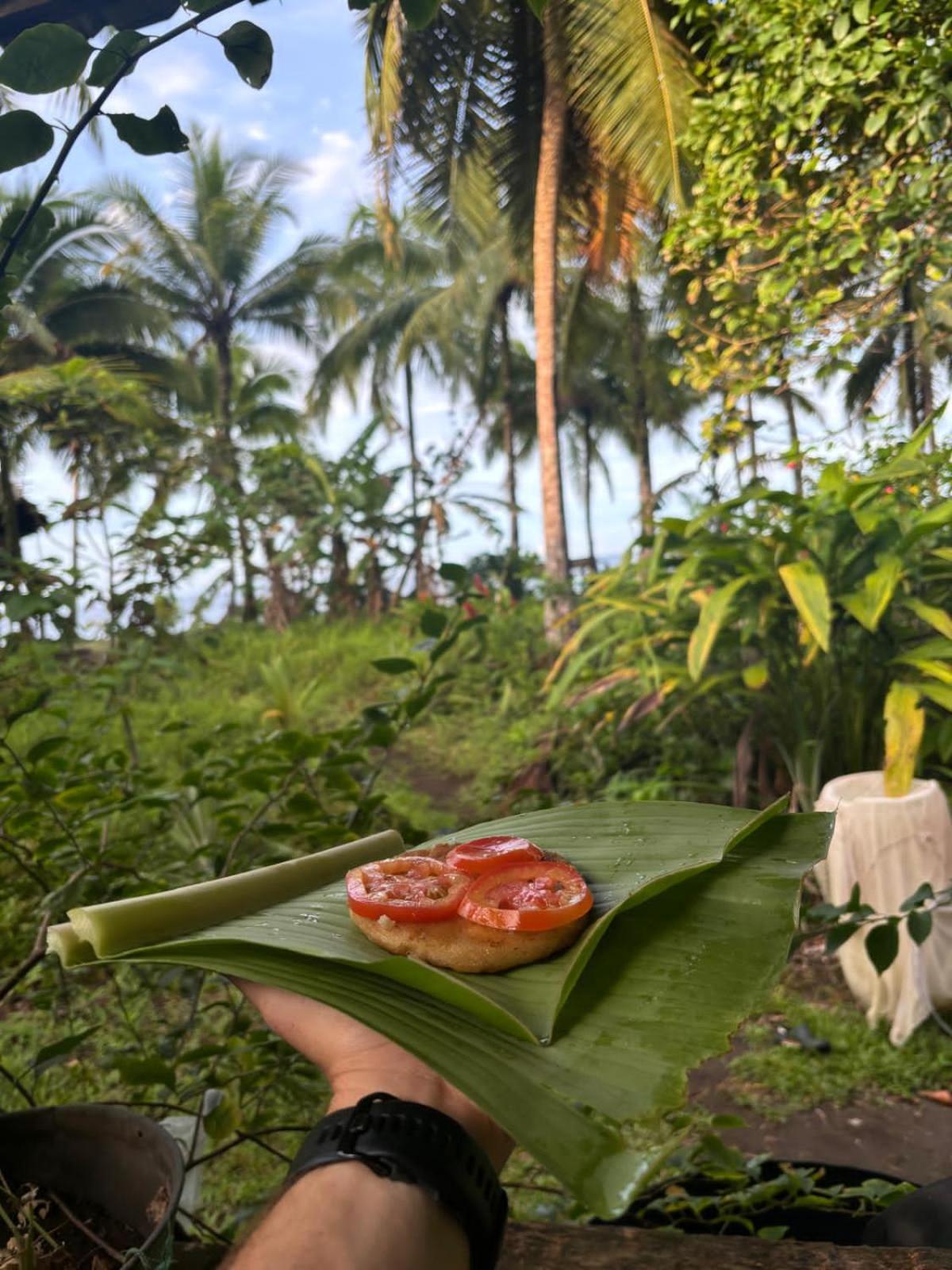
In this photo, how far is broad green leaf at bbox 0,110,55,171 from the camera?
1.40 ft

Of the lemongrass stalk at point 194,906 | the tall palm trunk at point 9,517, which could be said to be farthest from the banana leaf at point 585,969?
the tall palm trunk at point 9,517

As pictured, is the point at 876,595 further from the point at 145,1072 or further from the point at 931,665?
the point at 145,1072

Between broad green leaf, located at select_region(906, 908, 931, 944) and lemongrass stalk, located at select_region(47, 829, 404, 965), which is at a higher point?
lemongrass stalk, located at select_region(47, 829, 404, 965)

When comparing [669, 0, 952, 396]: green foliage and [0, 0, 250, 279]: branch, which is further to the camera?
[669, 0, 952, 396]: green foliage

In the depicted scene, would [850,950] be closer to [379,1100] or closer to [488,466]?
[379,1100]

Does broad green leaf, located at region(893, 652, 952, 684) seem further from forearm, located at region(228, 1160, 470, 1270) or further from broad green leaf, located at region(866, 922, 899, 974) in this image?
forearm, located at region(228, 1160, 470, 1270)

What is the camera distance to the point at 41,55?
396 mm

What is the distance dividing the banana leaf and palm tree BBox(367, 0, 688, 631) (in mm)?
3629

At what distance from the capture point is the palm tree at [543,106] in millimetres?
3518

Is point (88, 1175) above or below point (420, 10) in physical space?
below

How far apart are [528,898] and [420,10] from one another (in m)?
0.45

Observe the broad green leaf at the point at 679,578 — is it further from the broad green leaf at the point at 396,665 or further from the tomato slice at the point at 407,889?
the tomato slice at the point at 407,889

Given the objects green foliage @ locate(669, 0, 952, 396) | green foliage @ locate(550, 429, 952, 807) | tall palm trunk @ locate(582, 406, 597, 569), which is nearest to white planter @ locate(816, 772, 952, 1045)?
green foliage @ locate(550, 429, 952, 807)

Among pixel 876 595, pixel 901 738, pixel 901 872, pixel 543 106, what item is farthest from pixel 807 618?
pixel 543 106
